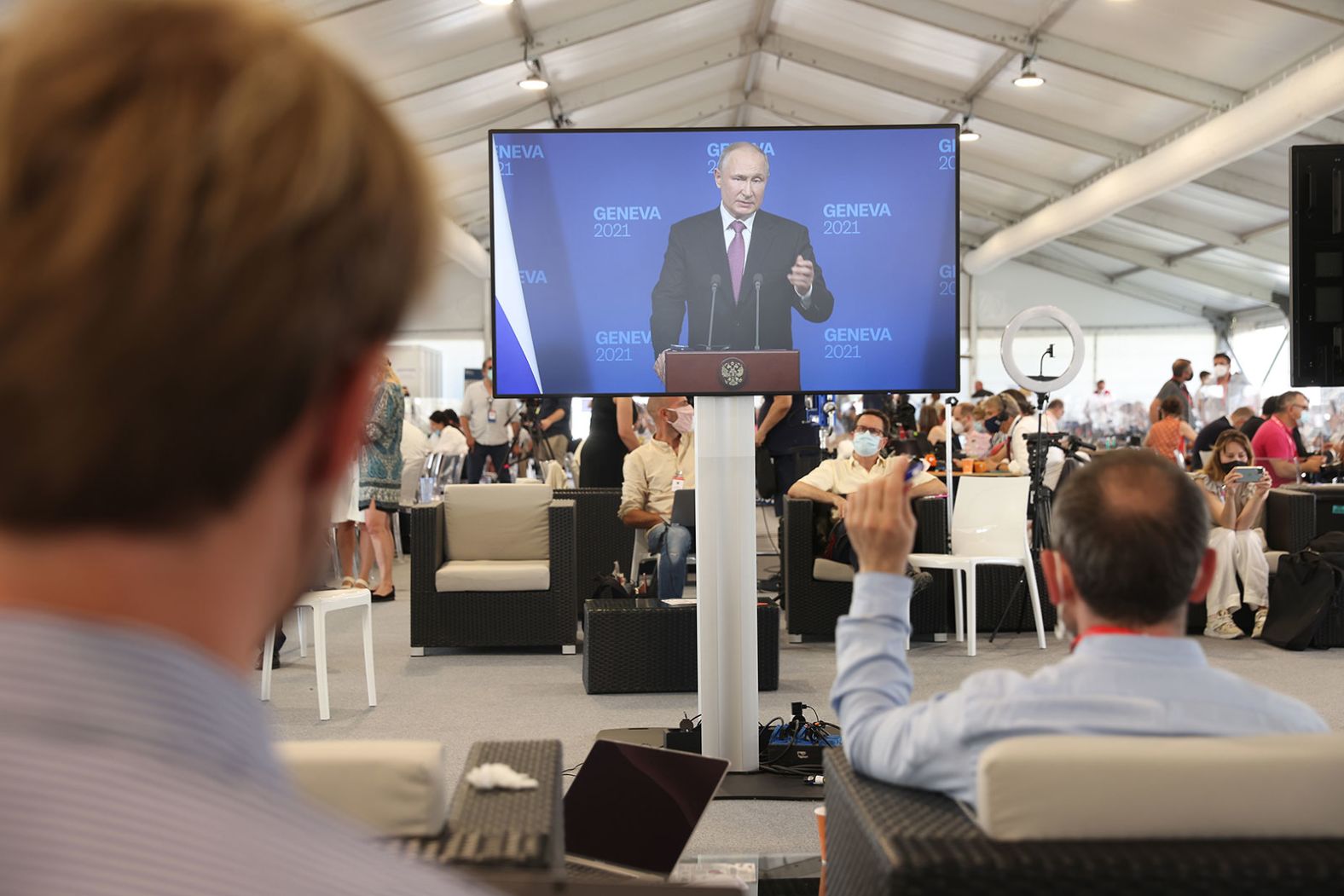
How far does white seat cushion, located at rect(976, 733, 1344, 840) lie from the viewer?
1373 mm

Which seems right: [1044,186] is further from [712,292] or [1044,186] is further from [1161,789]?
[1161,789]

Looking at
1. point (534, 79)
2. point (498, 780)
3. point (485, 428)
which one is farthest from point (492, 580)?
point (534, 79)

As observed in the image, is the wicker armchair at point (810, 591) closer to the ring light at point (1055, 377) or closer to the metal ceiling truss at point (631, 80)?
the ring light at point (1055, 377)

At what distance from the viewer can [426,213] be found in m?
0.38

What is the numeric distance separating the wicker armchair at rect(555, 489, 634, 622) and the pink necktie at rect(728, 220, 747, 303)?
3661 mm

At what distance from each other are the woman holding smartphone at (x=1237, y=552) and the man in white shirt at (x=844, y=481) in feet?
4.81

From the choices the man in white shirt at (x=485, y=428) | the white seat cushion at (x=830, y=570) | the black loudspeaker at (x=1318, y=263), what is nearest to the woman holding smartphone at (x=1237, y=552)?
the white seat cushion at (x=830, y=570)

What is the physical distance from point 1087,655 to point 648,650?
3.53 metres

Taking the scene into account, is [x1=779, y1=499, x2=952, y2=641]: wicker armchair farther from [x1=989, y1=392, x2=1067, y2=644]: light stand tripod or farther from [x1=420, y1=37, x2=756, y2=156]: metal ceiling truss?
[x1=420, y1=37, x2=756, y2=156]: metal ceiling truss

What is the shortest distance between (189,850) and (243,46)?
21cm

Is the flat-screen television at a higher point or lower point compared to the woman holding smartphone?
higher

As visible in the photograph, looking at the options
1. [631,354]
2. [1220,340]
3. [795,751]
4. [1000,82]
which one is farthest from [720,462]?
[1220,340]

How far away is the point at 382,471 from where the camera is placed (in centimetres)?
681

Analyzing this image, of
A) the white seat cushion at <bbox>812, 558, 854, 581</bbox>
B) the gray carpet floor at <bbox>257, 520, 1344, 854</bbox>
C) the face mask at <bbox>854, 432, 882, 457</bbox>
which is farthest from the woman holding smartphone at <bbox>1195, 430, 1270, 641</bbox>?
the white seat cushion at <bbox>812, 558, 854, 581</bbox>
